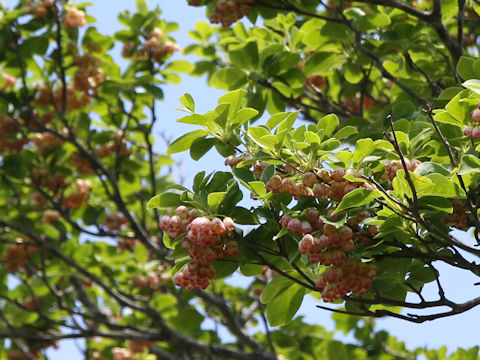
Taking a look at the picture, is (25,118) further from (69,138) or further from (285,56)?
(285,56)

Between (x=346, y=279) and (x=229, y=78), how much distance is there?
209 centimetres

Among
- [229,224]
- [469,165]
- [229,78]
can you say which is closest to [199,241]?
[229,224]

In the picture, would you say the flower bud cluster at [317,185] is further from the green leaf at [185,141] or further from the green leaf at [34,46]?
the green leaf at [34,46]

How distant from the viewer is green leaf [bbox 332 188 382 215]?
2.18 meters

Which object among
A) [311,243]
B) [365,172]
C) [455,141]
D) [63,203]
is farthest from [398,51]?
[63,203]

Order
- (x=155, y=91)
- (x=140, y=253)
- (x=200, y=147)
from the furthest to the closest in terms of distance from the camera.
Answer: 1. (x=140, y=253)
2. (x=155, y=91)
3. (x=200, y=147)

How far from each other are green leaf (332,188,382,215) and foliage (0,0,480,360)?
12 mm

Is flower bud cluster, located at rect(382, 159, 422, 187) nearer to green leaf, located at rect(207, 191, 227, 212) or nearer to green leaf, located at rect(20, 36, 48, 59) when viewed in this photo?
green leaf, located at rect(207, 191, 227, 212)

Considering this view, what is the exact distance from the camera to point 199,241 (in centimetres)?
233

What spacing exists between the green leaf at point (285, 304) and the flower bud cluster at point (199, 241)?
377 millimetres

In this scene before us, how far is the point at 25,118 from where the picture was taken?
6172 mm

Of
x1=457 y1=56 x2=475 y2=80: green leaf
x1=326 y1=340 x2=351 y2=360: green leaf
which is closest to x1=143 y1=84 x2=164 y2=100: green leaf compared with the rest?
x1=326 y1=340 x2=351 y2=360: green leaf

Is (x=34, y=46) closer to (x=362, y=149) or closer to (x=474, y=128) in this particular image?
(x=362, y=149)

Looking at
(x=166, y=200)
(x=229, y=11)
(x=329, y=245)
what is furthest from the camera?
(x=229, y=11)
